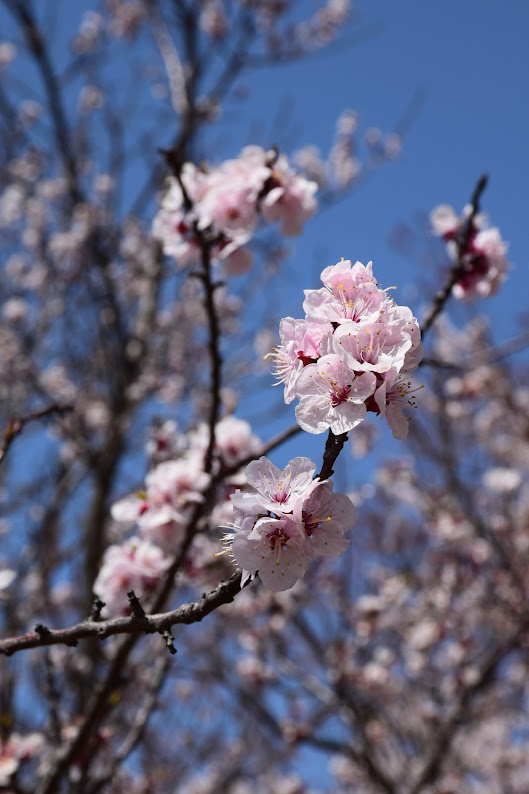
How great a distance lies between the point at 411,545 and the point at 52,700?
259 inches

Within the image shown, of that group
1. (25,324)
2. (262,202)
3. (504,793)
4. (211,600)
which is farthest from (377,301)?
(504,793)

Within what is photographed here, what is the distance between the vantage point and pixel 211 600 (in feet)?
3.30

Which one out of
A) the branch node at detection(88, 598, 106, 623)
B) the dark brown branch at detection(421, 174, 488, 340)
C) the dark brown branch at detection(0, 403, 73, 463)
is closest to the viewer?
the branch node at detection(88, 598, 106, 623)

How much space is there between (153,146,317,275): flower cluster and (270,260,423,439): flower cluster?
47.2 inches

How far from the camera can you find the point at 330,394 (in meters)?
1.10

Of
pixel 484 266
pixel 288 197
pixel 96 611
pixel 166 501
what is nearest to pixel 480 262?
pixel 484 266

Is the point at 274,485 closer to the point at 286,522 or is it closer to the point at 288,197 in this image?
the point at 286,522

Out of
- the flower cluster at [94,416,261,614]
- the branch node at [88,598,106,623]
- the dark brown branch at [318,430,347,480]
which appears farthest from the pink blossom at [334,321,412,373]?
the flower cluster at [94,416,261,614]

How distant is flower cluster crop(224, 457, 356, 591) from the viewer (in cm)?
106

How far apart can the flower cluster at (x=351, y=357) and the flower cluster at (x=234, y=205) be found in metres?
1.20

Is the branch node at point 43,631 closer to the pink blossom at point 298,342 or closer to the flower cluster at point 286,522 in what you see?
the flower cluster at point 286,522

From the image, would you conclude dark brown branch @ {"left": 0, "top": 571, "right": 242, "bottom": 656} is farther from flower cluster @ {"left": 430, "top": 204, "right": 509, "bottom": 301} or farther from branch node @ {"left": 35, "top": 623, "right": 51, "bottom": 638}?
flower cluster @ {"left": 430, "top": 204, "right": 509, "bottom": 301}

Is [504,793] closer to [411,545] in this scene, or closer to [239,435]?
[411,545]

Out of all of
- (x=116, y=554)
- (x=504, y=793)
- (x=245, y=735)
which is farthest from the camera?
(x=504, y=793)
